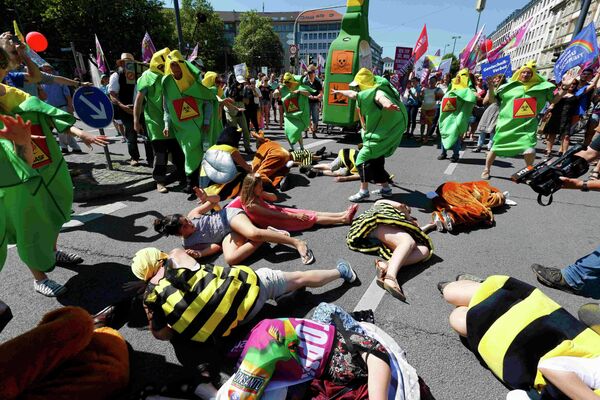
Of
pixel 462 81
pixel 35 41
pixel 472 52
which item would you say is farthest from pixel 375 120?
pixel 472 52

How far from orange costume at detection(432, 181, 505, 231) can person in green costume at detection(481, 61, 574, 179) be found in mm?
1675

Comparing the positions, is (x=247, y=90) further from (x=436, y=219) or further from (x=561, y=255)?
(x=561, y=255)

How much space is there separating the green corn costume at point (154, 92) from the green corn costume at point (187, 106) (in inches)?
9.8

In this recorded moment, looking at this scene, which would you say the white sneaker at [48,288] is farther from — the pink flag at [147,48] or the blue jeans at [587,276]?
the pink flag at [147,48]

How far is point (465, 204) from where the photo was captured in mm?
4012

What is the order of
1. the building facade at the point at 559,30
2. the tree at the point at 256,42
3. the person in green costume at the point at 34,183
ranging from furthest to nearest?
the tree at the point at 256,42 < the building facade at the point at 559,30 < the person in green costume at the point at 34,183

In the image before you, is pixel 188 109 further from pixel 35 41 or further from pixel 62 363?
pixel 35 41

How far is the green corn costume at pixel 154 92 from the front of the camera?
4816 millimetres

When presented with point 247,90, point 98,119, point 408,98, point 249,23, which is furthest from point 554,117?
point 249,23

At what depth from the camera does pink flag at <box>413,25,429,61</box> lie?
37.0 feet

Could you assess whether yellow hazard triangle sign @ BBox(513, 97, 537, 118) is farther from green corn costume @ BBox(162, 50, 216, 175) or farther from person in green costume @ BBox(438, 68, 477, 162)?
green corn costume @ BBox(162, 50, 216, 175)

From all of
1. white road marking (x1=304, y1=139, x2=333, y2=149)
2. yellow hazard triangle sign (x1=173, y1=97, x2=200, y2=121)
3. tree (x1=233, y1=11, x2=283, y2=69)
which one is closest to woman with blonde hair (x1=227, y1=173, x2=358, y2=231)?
yellow hazard triangle sign (x1=173, y1=97, x2=200, y2=121)

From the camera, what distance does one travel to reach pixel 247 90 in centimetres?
884

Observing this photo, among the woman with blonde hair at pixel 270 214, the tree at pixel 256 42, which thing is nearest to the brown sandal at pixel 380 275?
the woman with blonde hair at pixel 270 214
